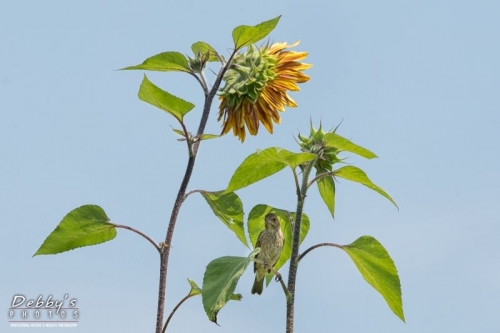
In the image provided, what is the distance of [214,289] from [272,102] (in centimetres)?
110

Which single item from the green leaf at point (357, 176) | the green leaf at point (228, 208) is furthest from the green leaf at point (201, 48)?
the green leaf at point (357, 176)

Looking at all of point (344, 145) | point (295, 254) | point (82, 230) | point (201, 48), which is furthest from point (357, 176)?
point (82, 230)

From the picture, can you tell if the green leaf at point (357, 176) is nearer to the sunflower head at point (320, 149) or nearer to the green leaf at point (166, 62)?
the sunflower head at point (320, 149)

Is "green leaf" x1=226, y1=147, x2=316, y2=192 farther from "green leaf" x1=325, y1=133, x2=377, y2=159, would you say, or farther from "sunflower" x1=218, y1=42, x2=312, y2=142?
"sunflower" x1=218, y1=42, x2=312, y2=142

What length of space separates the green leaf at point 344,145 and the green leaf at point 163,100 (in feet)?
2.01

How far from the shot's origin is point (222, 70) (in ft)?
10.2

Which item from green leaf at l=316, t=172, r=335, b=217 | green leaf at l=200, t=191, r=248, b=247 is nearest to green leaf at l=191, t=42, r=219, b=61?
green leaf at l=200, t=191, r=248, b=247

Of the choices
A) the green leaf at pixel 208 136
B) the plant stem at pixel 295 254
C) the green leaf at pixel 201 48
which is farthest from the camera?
the green leaf at pixel 201 48

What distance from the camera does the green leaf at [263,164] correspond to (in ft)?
8.27

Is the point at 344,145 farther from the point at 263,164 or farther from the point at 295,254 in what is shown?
the point at 295,254

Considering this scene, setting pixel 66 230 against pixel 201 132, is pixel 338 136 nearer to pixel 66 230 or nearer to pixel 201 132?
pixel 201 132

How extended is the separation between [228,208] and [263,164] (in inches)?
20.3

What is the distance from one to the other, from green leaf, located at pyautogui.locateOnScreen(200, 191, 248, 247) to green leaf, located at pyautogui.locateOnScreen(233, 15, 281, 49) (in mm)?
613

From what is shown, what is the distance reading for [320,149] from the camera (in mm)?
2766
